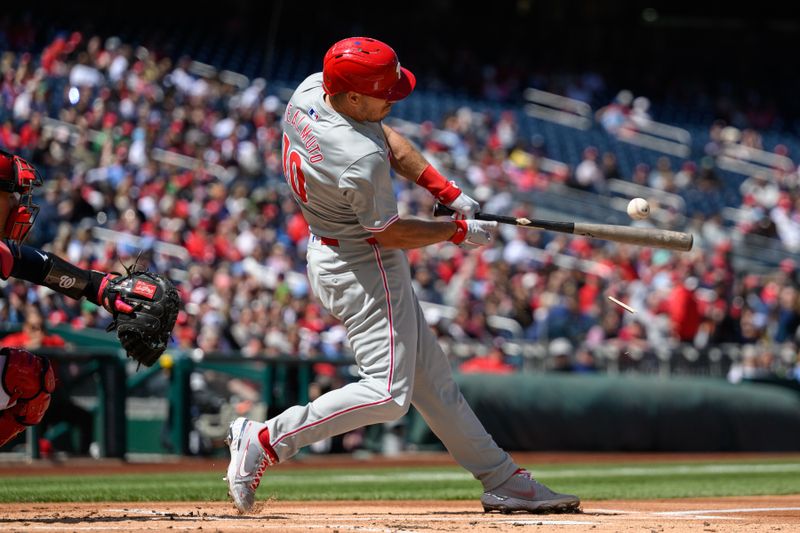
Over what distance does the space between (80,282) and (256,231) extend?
32.0ft

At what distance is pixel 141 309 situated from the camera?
4625 mm

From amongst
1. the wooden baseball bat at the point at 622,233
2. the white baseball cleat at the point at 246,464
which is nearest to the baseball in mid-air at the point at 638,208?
Result: the wooden baseball bat at the point at 622,233

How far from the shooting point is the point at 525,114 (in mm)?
23078

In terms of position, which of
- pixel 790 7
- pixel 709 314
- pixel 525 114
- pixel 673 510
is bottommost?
pixel 673 510

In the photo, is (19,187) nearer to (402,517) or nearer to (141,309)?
(141,309)

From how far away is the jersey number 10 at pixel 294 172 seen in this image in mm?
5039

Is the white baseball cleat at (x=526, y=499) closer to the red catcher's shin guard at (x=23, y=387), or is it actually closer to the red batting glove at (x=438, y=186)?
the red batting glove at (x=438, y=186)

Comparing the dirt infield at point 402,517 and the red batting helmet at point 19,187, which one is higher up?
the red batting helmet at point 19,187

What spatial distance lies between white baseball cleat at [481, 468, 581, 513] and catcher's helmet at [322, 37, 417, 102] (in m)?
1.74

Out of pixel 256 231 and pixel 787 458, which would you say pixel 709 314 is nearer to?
pixel 787 458

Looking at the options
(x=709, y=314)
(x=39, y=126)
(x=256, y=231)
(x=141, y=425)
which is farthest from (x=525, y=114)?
(x=141, y=425)

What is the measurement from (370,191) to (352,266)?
0.38m

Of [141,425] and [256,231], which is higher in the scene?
[256,231]

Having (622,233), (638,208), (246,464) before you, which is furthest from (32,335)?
(622,233)
